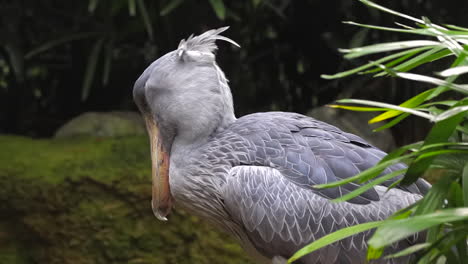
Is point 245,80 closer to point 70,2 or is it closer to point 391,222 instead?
point 70,2

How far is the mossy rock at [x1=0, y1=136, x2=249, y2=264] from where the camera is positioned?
2822 mm

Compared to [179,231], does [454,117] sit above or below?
above

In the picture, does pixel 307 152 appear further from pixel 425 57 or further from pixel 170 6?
pixel 170 6

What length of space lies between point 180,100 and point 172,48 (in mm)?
1778

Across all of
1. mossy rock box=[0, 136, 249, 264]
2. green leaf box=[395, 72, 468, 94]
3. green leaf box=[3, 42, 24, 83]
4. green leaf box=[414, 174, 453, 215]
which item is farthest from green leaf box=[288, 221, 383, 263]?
green leaf box=[3, 42, 24, 83]

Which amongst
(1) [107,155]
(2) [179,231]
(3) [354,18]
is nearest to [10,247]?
(1) [107,155]

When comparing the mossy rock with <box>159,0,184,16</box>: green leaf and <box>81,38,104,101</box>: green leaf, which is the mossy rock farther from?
<box>159,0,184,16</box>: green leaf

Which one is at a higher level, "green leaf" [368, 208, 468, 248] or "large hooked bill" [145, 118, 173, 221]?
"green leaf" [368, 208, 468, 248]

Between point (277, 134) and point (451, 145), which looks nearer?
point (451, 145)

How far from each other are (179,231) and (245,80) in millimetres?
1374

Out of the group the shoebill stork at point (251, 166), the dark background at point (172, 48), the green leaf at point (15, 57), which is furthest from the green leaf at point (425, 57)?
the green leaf at point (15, 57)

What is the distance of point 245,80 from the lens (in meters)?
3.91

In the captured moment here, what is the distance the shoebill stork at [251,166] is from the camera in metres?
1.72

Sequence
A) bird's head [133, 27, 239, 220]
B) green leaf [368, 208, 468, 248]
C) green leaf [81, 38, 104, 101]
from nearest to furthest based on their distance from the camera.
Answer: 1. green leaf [368, 208, 468, 248]
2. bird's head [133, 27, 239, 220]
3. green leaf [81, 38, 104, 101]
